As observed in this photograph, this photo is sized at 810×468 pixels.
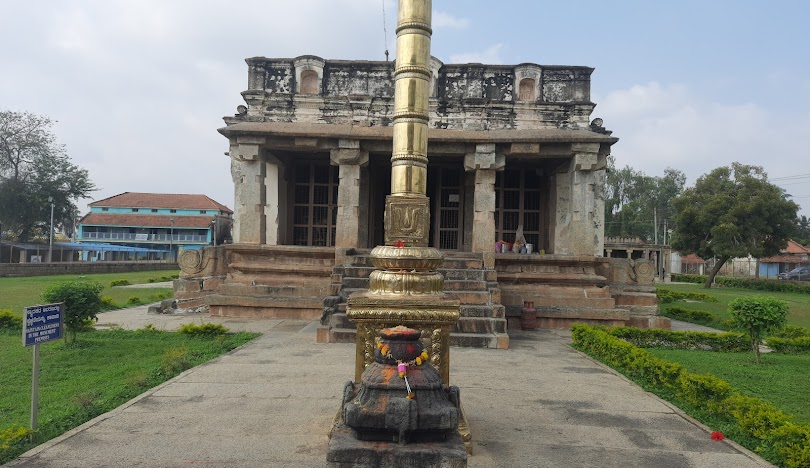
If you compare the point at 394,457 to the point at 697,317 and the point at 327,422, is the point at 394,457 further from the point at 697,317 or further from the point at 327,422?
the point at 697,317

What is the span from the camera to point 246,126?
11922 mm

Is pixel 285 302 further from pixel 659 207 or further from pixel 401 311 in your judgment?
pixel 659 207

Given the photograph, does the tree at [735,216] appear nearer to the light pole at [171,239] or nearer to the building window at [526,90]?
the building window at [526,90]

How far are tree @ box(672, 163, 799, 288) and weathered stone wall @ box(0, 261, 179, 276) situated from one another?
35.8m

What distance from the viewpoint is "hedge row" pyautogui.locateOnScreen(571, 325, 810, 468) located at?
4.21 meters

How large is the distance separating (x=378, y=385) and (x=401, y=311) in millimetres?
788

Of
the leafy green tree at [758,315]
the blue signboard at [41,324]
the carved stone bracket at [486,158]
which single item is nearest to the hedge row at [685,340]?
the leafy green tree at [758,315]

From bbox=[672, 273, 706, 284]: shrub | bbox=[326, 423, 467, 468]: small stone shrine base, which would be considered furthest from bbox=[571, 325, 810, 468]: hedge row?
bbox=[672, 273, 706, 284]: shrub

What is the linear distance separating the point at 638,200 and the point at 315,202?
48019 mm

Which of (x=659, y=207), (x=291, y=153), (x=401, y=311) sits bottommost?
(x=401, y=311)

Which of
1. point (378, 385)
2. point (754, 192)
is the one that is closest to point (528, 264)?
point (378, 385)

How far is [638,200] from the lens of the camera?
54.5m

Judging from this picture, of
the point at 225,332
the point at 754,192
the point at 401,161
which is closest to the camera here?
the point at 401,161

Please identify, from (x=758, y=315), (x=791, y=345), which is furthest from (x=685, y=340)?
(x=791, y=345)
